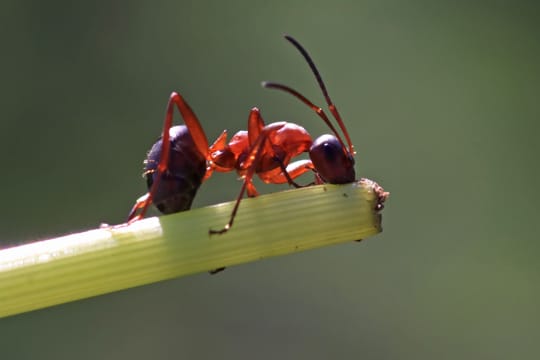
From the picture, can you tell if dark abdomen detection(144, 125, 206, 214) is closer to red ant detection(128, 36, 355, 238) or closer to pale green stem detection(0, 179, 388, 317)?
red ant detection(128, 36, 355, 238)

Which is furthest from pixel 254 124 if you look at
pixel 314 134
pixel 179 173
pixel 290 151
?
pixel 314 134

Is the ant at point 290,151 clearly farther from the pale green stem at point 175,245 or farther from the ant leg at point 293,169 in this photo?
the pale green stem at point 175,245

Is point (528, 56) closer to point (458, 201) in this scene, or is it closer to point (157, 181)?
point (458, 201)

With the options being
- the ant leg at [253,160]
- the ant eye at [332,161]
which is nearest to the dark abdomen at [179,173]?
the ant leg at [253,160]

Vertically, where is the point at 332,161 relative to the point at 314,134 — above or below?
below

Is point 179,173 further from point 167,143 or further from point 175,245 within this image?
point 175,245

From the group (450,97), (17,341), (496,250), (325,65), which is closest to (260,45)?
(325,65)
